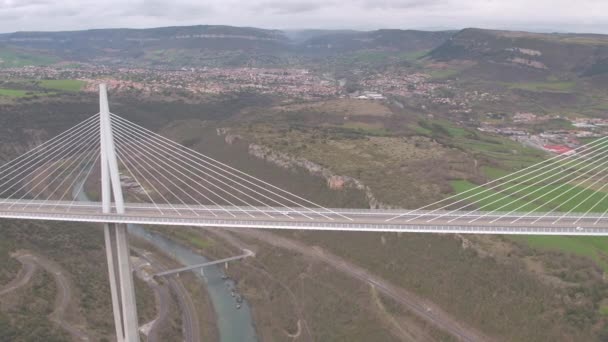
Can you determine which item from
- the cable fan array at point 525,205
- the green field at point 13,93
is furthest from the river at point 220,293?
the green field at point 13,93

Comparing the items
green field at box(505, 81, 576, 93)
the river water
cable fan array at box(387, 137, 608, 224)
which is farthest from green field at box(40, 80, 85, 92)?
green field at box(505, 81, 576, 93)

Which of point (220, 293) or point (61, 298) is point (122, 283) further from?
point (220, 293)

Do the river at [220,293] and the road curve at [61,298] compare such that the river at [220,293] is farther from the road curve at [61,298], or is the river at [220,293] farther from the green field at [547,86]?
the green field at [547,86]

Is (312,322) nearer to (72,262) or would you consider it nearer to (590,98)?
(72,262)

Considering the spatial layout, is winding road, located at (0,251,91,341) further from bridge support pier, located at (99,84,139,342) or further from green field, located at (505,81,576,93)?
green field, located at (505,81,576,93)

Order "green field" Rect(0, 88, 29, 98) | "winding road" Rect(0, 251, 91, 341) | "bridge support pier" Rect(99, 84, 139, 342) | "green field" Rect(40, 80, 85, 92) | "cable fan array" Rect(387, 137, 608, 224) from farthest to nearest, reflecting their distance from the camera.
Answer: "green field" Rect(40, 80, 85, 92)
"green field" Rect(0, 88, 29, 98)
"cable fan array" Rect(387, 137, 608, 224)
"winding road" Rect(0, 251, 91, 341)
"bridge support pier" Rect(99, 84, 139, 342)

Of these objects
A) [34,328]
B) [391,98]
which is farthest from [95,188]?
[391,98]
